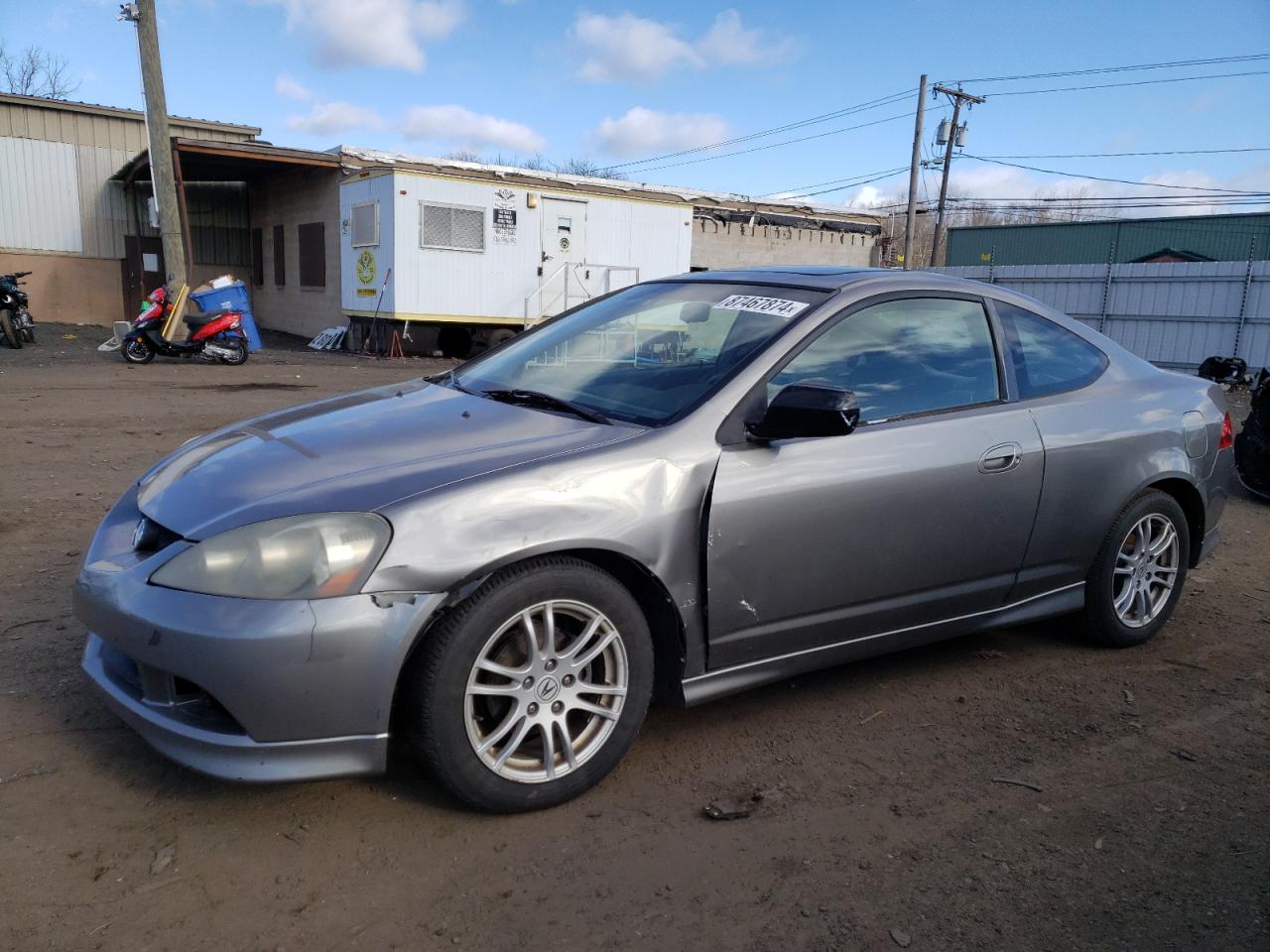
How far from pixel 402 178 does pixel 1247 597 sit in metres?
14.8

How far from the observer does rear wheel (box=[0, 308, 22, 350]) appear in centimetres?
1603

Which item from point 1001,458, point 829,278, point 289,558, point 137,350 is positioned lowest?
point 137,350

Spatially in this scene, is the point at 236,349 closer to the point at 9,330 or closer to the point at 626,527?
the point at 9,330

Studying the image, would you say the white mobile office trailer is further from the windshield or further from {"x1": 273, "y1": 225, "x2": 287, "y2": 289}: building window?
the windshield

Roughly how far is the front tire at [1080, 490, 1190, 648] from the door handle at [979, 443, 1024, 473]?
2.42 ft

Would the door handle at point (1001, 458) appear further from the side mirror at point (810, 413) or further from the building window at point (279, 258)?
the building window at point (279, 258)

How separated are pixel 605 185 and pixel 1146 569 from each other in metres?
18.9

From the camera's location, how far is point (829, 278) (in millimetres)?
3537

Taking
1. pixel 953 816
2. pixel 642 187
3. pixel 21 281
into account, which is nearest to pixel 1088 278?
pixel 642 187

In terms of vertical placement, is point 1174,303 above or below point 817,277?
above

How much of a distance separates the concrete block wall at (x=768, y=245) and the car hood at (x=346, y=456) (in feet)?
81.4

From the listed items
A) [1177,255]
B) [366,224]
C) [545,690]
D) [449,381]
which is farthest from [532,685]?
[1177,255]

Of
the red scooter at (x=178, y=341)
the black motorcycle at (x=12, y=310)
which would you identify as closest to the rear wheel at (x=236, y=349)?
the red scooter at (x=178, y=341)

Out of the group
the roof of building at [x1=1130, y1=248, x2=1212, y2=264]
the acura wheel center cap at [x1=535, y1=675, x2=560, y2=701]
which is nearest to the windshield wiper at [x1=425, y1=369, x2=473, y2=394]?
the acura wheel center cap at [x1=535, y1=675, x2=560, y2=701]
